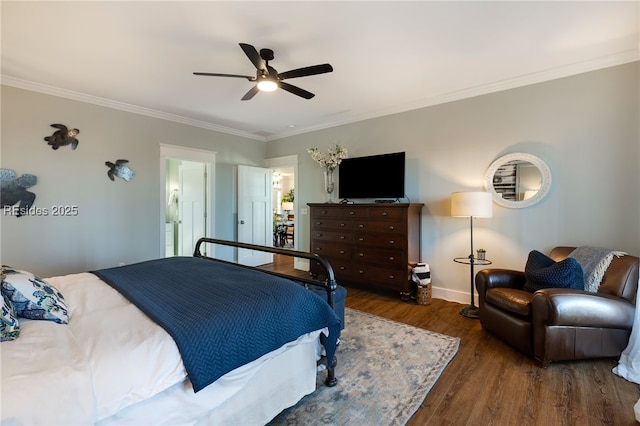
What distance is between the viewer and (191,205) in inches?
214

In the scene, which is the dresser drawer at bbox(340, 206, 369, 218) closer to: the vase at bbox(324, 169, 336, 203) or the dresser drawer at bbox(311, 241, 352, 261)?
the dresser drawer at bbox(311, 241, 352, 261)

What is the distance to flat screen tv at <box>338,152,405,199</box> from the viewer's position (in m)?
4.03

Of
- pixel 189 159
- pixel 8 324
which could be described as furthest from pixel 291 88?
pixel 189 159

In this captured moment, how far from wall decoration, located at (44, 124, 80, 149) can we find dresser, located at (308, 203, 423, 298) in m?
3.34

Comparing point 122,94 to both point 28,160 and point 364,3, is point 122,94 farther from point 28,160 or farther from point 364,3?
point 364,3

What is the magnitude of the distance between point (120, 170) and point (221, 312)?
12.1ft

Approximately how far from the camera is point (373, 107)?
4.24 meters

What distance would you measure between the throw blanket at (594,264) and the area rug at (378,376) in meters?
1.21

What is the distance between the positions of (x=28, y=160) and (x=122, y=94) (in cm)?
130

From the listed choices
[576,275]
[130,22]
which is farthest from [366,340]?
[130,22]

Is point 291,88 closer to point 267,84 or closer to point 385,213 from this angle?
point 267,84

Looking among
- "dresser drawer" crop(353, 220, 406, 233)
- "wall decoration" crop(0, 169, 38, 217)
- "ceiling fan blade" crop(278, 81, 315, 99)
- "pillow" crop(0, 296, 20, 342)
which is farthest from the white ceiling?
"pillow" crop(0, 296, 20, 342)

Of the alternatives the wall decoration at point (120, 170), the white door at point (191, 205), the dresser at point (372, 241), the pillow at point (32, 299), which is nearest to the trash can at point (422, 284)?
the dresser at point (372, 241)

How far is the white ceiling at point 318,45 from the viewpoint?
213 centimetres
